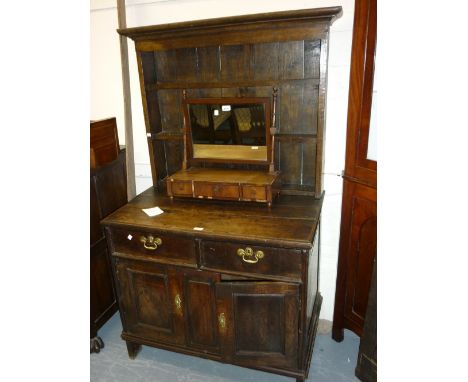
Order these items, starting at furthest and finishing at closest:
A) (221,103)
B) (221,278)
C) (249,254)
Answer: (221,103) → (221,278) → (249,254)

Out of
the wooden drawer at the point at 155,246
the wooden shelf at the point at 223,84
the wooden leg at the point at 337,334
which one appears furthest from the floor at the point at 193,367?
the wooden shelf at the point at 223,84

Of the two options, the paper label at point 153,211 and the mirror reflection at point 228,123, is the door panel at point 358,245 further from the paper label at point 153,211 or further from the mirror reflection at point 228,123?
the paper label at point 153,211

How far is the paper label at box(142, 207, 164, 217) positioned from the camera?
6.18 ft

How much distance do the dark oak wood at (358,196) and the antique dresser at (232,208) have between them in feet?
0.57

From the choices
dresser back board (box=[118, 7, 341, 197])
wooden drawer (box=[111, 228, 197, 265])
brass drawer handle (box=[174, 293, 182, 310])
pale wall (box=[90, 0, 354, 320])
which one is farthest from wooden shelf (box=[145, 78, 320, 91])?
brass drawer handle (box=[174, 293, 182, 310])

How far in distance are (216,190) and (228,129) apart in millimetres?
398

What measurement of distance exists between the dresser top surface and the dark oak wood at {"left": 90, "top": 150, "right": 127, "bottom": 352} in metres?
0.30

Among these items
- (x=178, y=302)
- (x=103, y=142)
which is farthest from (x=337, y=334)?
(x=103, y=142)

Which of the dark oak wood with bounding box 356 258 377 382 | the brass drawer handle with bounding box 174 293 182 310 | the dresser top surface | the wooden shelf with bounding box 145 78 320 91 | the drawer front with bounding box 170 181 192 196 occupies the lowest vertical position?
the dark oak wood with bounding box 356 258 377 382

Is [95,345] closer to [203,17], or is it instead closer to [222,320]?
[222,320]

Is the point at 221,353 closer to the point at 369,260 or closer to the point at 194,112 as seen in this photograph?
the point at 369,260

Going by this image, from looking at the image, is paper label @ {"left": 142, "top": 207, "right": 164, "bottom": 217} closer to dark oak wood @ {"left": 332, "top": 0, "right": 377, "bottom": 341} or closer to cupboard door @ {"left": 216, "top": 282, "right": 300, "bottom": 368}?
cupboard door @ {"left": 216, "top": 282, "right": 300, "bottom": 368}

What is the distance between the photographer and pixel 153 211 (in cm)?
192
